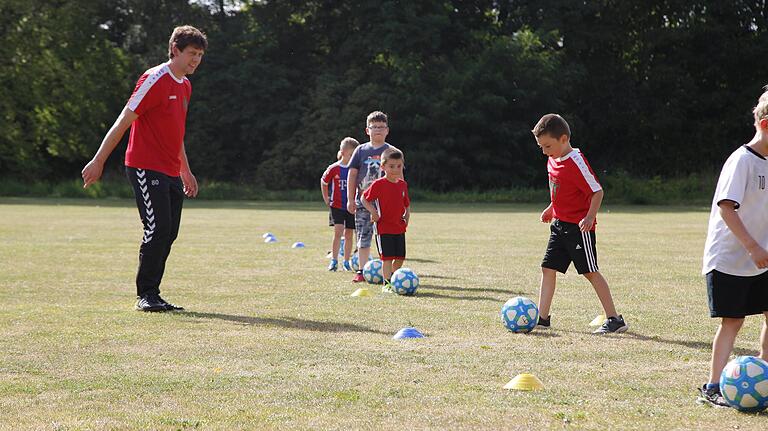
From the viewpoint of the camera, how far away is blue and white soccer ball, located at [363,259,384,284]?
1162 cm

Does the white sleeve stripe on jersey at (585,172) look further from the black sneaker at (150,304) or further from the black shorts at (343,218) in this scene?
the black shorts at (343,218)

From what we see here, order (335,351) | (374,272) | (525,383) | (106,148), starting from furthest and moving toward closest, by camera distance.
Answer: (374,272), (106,148), (335,351), (525,383)

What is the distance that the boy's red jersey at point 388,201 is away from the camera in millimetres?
11211

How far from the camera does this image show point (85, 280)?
11.5m

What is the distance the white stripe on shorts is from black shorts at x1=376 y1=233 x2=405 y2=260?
3.62m

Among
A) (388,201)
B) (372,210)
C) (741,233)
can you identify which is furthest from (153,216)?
(741,233)

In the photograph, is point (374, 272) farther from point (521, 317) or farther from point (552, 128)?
point (552, 128)

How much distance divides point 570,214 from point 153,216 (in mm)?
3626

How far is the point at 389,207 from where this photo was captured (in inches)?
441

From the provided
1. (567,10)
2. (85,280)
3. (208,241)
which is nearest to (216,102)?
(567,10)

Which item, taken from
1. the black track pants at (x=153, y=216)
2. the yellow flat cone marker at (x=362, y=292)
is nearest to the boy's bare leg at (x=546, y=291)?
the yellow flat cone marker at (x=362, y=292)

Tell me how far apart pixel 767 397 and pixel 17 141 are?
155 ft

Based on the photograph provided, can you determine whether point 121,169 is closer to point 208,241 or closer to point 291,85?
point 291,85

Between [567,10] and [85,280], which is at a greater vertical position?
[567,10]
